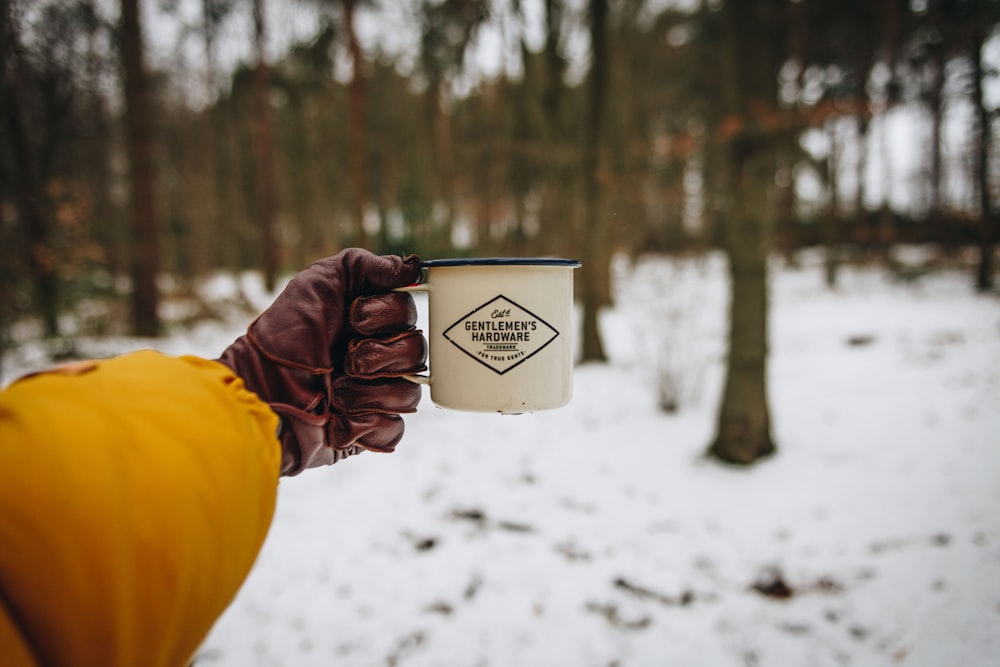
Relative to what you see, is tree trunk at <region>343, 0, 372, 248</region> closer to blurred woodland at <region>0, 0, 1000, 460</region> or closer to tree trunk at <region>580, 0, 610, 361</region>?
blurred woodland at <region>0, 0, 1000, 460</region>

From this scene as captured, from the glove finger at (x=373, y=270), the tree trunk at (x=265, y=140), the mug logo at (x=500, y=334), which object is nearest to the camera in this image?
the mug logo at (x=500, y=334)

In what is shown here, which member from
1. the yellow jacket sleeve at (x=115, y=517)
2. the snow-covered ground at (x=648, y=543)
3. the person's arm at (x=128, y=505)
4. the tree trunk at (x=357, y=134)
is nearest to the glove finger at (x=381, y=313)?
the person's arm at (x=128, y=505)

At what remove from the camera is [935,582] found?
2.64m

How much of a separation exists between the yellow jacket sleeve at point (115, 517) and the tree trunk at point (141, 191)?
29.8 feet

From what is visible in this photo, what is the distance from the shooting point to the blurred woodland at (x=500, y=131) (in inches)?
178

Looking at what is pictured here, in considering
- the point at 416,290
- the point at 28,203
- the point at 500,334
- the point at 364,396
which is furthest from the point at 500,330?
the point at 28,203

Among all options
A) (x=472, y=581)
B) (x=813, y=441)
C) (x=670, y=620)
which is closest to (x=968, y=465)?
(x=813, y=441)

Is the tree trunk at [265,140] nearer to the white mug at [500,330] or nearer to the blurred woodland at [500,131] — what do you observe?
the blurred woodland at [500,131]

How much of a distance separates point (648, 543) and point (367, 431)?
2.39 metres

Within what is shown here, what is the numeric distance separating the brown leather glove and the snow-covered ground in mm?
1569

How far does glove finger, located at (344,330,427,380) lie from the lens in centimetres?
117

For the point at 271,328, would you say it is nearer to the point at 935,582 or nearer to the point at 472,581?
the point at 472,581

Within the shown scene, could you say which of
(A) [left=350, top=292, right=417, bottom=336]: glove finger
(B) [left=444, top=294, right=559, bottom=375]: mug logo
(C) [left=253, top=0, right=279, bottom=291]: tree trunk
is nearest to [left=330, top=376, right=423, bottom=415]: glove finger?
(A) [left=350, top=292, right=417, bottom=336]: glove finger

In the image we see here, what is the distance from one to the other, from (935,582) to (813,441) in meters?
1.70
